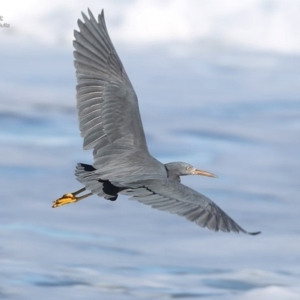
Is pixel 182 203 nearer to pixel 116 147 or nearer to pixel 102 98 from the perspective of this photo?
pixel 116 147

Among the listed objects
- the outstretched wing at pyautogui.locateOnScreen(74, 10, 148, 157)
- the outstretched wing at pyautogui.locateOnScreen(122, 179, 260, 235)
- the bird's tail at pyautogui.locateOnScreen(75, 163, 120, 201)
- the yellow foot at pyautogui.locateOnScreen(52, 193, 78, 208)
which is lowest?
the outstretched wing at pyautogui.locateOnScreen(122, 179, 260, 235)

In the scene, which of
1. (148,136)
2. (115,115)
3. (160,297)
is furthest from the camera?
(148,136)

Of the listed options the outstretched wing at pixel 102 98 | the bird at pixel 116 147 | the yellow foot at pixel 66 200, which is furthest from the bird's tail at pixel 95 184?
the yellow foot at pixel 66 200

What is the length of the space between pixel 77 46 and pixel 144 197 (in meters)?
1.64

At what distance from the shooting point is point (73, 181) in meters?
12.4

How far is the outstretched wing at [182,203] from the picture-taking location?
21.2 feet

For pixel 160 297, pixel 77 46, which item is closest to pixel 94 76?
pixel 77 46

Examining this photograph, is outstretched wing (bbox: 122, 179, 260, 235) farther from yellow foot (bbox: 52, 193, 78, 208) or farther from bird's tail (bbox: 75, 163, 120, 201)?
yellow foot (bbox: 52, 193, 78, 208)

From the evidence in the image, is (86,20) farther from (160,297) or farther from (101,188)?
(160,297)

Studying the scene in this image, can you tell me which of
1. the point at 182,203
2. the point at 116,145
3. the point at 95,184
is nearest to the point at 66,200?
the point at 116,145

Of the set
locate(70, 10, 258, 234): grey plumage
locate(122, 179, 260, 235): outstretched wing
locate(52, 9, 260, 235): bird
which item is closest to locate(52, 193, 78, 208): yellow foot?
locate(52, 9, 260, 235): bird

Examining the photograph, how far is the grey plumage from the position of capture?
659 cm

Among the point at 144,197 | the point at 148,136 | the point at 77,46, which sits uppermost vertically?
the point at 148,136

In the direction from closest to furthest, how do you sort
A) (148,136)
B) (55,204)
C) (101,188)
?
(101,188)
(55,204)
(148,136)
